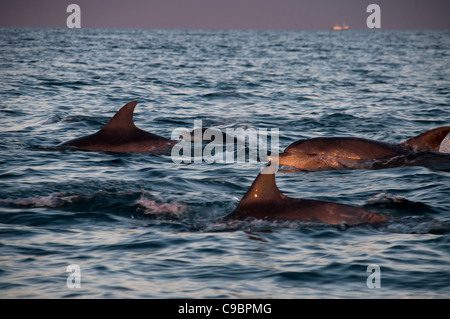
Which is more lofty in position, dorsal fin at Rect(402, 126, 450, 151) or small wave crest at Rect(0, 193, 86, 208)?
dorsal fin at Rect(402, 126, 450, 151)

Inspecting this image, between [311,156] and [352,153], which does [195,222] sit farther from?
[352,153]

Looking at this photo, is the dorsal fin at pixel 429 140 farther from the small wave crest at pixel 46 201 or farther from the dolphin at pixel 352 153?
the small wave crest at pixel 46 201

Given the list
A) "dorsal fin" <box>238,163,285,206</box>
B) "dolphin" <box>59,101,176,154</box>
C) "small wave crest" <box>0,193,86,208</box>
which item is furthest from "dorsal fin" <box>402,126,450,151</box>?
"small wave crest" <box>0,193,86,208</box>

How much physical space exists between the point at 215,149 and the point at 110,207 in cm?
628

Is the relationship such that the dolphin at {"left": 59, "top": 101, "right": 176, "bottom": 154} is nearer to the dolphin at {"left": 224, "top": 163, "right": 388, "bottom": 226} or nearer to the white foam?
the white foam

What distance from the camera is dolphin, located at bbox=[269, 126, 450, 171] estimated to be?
1368 cm

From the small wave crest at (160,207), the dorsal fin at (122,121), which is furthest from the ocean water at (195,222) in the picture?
the dorsal fin at (122,121)

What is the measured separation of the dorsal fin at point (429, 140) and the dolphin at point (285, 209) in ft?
15.5

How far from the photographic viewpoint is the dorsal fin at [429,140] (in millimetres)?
13695

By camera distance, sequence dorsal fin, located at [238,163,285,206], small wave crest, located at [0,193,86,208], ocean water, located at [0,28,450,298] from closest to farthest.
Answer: ocean water, located at [0,28,450,298]
dorsal fin, located at [238,163,285,206]
small wave crest, located at [0,193,86,208]

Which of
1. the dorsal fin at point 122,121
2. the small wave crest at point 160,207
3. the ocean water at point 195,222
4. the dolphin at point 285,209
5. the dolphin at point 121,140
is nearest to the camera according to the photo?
the ocean water at point 195,222

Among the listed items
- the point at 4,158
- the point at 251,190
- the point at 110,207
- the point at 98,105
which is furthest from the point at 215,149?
the point at 98,105

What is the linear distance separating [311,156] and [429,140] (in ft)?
8.55

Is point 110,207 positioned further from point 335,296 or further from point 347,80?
point 347,80
